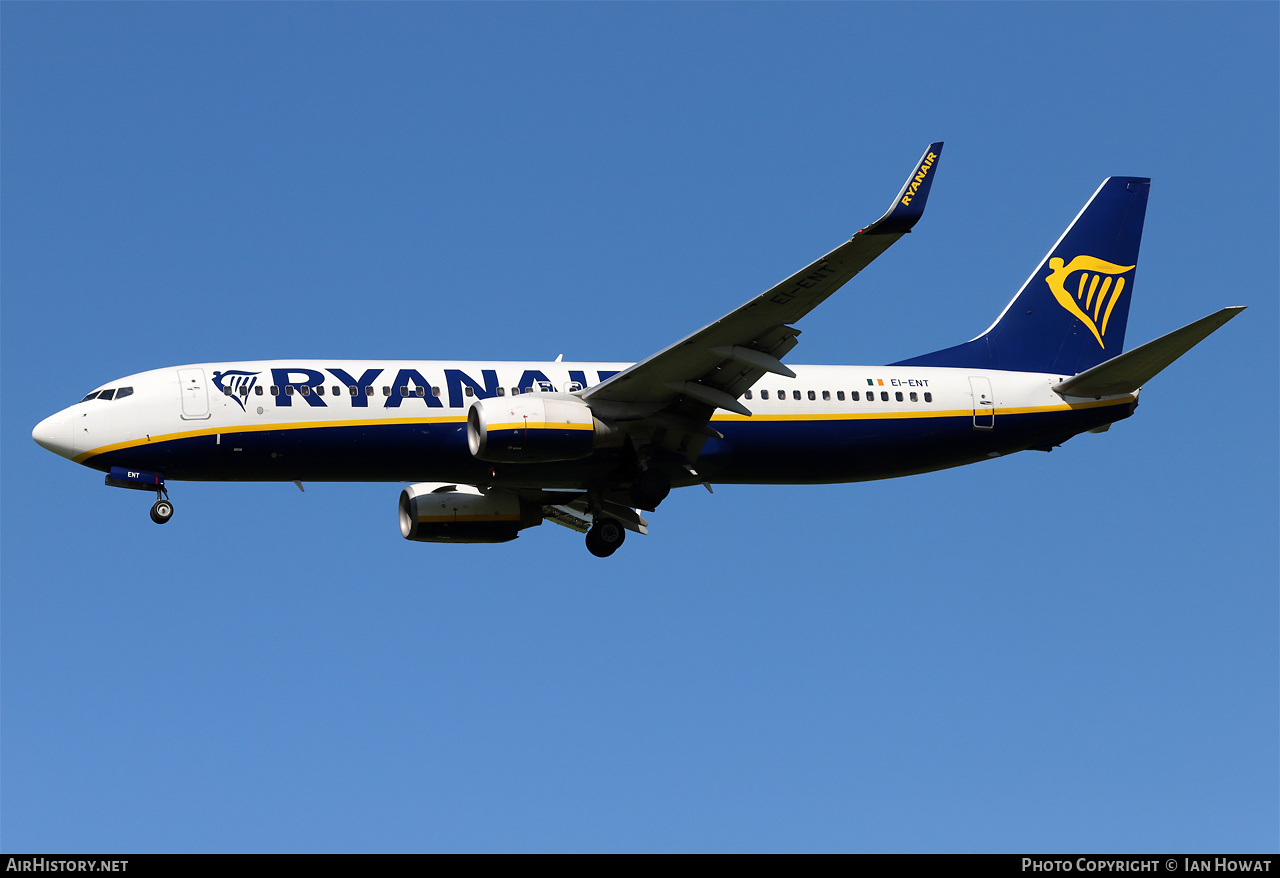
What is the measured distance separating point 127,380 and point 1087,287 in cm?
2449

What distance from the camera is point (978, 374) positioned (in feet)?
133

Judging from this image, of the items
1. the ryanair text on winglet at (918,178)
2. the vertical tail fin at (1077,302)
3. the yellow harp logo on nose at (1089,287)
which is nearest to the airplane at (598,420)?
the vertical tail fin at (1077,302)

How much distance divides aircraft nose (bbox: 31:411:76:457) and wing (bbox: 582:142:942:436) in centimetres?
1124

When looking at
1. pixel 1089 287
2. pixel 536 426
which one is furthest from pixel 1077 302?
pixel 536 426

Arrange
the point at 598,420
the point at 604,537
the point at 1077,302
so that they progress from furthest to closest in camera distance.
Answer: the point at 1077,302, the point at 604,537, the point at 598,420

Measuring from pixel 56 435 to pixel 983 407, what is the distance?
70.5ft

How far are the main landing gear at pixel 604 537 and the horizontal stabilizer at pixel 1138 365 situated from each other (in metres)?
11.4

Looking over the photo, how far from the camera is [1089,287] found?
143ft

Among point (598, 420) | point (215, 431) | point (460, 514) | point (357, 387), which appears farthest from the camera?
point (460, 514)

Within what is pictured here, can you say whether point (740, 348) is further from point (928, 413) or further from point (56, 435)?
point (56, 435)

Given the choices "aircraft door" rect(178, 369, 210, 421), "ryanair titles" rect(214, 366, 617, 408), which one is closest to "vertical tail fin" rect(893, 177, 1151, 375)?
"ryanair titles" rect(214, 366, 617, 408)

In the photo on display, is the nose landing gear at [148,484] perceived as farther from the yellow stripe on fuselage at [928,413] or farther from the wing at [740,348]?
the yellow stripe on fuselage at [928,413]

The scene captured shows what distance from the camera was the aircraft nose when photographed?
3531 cm
